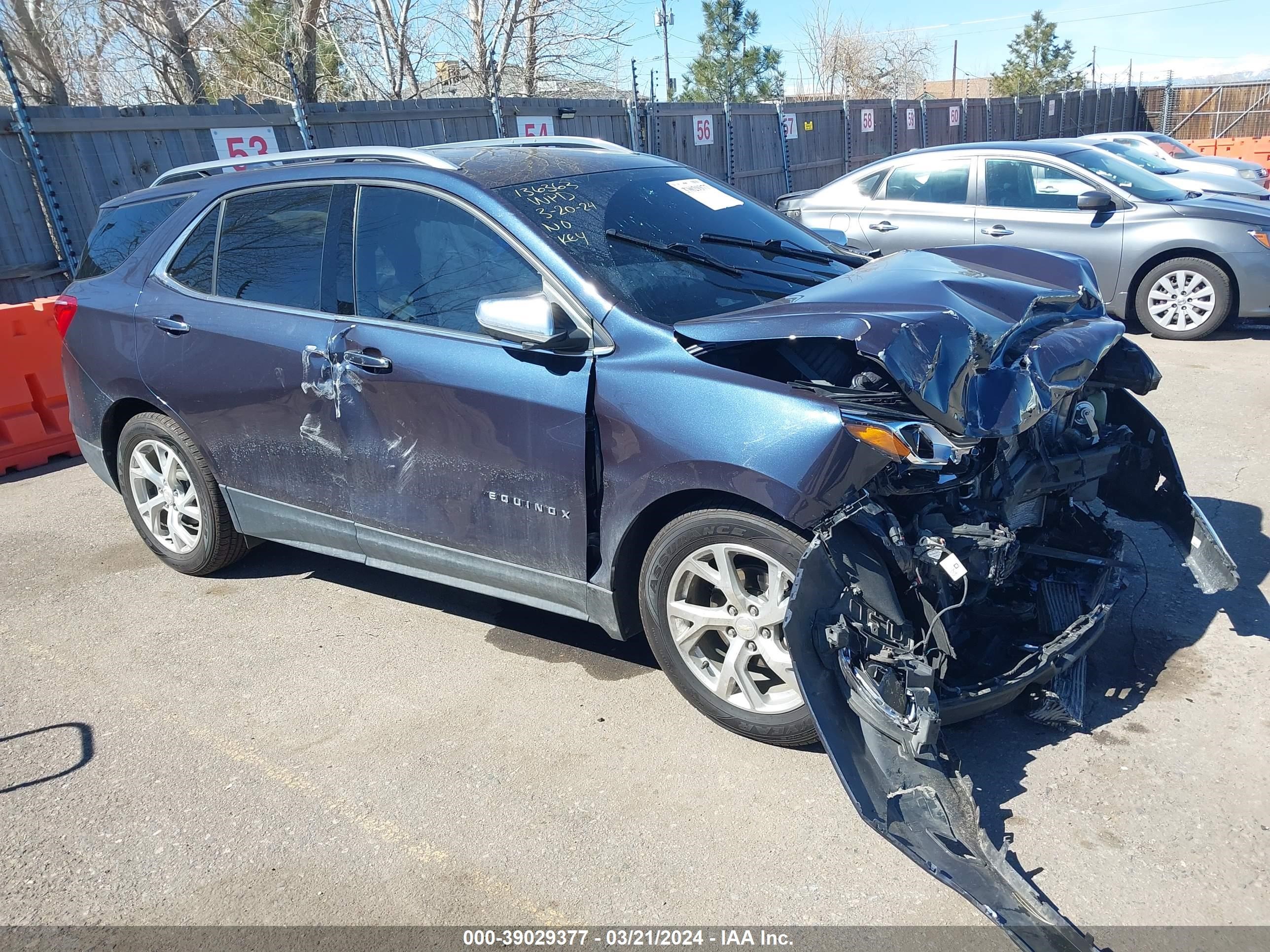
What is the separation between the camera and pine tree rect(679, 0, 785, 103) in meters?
43.9

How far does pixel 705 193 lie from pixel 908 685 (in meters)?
2.46

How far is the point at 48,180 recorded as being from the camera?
917 centimetres

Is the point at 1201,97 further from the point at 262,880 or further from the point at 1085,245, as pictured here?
the point at 262,880

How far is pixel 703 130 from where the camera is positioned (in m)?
16.1

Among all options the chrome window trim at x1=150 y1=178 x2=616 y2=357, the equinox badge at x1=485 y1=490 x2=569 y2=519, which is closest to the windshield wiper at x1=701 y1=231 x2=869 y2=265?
the chrome window trim at x1=150 y1=178 x2=616 y2=357

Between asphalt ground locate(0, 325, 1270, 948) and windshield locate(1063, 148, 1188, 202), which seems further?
windshield locate(1063, 148, 1188, 202)

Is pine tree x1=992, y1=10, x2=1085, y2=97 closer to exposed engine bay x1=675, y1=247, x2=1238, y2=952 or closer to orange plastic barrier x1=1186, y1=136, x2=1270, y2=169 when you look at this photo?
orange plastic barrier x1=1186, y1=136, x2=1270, y2=169

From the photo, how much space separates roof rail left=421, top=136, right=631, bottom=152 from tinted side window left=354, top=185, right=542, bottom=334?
48cm

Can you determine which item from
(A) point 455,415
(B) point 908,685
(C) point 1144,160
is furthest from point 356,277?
(C) point 1144,160

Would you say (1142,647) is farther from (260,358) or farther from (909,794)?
(260,358)

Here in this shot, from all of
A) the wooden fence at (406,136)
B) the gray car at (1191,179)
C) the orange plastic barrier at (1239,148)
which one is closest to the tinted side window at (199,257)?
the wooden fence at (406,136)

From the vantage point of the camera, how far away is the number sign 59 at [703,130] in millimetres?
15945

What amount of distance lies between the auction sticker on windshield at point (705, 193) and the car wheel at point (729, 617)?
1707 mm

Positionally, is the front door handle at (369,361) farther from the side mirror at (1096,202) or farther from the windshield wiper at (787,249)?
the side mirror at (1096,202)
